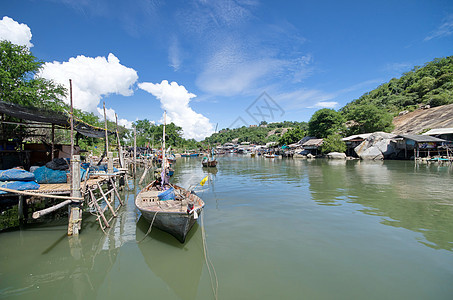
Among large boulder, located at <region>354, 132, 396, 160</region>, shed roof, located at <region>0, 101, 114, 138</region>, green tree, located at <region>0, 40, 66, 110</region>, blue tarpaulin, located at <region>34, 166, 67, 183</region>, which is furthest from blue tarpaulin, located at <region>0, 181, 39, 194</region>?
large boulder, located at <region>354, 132, 396, 160</region>

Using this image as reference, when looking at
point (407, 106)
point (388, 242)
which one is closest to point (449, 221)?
point (388, 242)

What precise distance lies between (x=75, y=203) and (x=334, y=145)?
4598cm

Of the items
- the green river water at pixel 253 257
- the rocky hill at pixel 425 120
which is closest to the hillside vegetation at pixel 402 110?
the rocky hill at pixel 425 120

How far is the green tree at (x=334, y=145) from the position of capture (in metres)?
43.2

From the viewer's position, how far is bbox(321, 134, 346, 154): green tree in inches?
1702

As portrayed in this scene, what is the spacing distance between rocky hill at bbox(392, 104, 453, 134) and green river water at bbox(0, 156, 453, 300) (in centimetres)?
3584

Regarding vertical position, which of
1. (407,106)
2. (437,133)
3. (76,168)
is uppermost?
(407,106)

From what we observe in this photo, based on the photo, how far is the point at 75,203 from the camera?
7254mm

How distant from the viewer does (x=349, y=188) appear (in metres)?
15.0

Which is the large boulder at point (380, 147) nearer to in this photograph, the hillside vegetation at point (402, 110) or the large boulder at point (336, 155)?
the large boulder at point (336, 155)

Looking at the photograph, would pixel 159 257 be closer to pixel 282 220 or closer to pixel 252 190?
pixel 282 220

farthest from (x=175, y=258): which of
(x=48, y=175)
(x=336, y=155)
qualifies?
(x=336, y=155)

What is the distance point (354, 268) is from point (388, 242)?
2354 mm

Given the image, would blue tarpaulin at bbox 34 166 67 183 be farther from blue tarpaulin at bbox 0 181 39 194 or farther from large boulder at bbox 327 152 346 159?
large boulder at bbox 327 152 346 159
